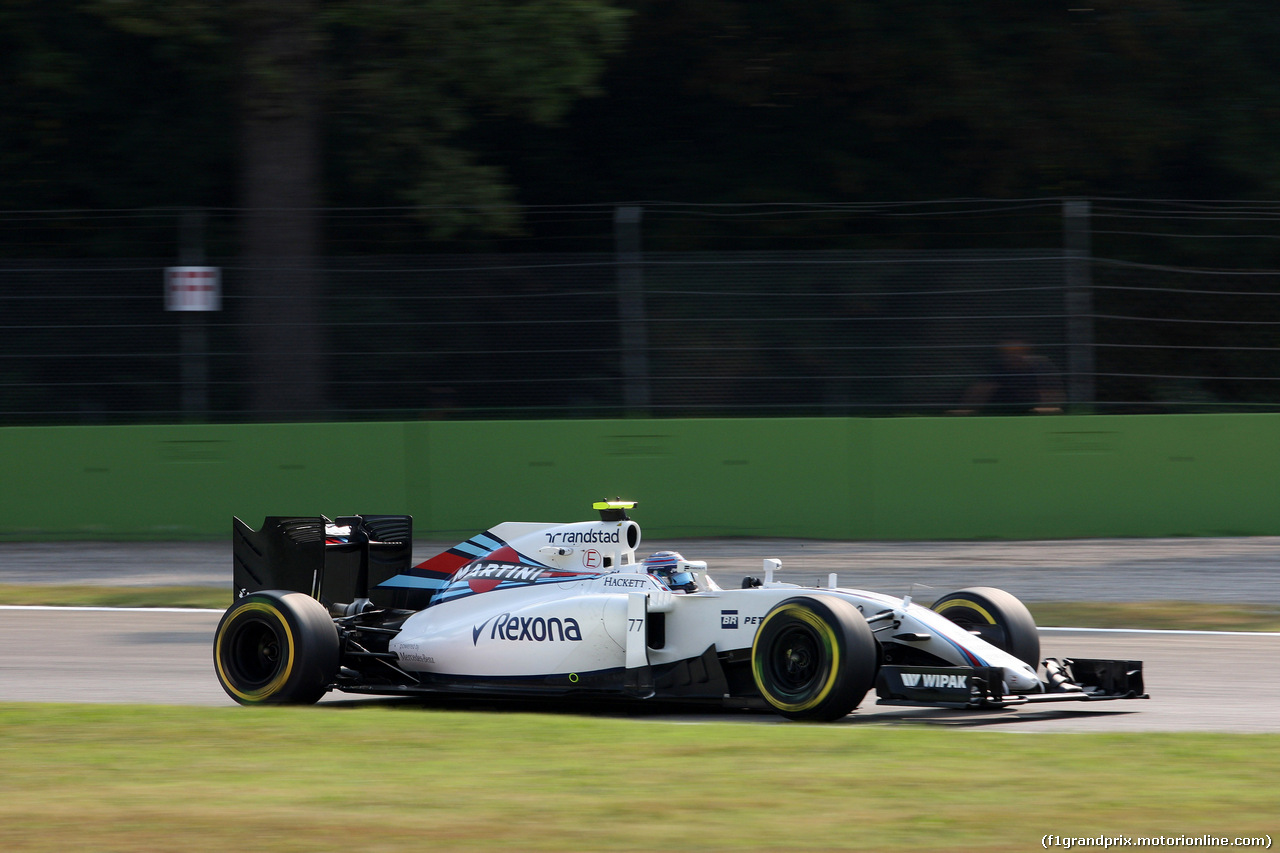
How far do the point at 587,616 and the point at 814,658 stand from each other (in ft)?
3.66

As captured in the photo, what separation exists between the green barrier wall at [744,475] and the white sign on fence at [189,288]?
117cm

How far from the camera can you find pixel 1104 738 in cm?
647

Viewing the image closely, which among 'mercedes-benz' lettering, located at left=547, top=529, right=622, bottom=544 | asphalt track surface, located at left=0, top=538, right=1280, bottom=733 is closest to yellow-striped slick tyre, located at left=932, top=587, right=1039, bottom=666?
asphalt track surface, located at left=0, top=538, right=1280, bottom=733

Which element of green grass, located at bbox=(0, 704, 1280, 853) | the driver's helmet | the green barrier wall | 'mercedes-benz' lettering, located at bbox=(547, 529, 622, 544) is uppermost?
the green barrier wall

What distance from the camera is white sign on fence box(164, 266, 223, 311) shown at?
15.2 m

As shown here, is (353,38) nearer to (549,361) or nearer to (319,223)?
(319,223)

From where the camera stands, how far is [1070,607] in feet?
38.1

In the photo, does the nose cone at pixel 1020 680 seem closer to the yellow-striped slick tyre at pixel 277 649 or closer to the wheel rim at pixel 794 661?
the wheel rim at pixel 794 661

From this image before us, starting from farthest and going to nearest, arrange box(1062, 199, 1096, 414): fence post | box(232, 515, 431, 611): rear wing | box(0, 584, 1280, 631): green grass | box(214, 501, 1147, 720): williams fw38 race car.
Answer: box(1062, 199, 1096, 414): fence post
box(0, 584, 1280, 631): green grass
box(232, 515, 431, 611): rear wing
box(214, 501, 1147, 720): williams fw38 race car

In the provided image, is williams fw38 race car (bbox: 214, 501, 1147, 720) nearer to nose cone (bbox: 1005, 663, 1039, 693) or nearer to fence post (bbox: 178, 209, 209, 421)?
nose cone (bbox: 1005, 663, 1039, 693)

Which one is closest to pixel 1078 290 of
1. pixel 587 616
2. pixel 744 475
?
pixel 744 475

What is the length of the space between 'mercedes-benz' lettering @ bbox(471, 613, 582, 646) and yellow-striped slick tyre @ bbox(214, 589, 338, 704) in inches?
27.8

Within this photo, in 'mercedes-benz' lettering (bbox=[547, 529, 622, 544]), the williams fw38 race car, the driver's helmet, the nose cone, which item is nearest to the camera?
the williams fw38 race car

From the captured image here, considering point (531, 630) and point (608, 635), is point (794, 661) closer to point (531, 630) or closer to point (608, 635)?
point (608, 635)
